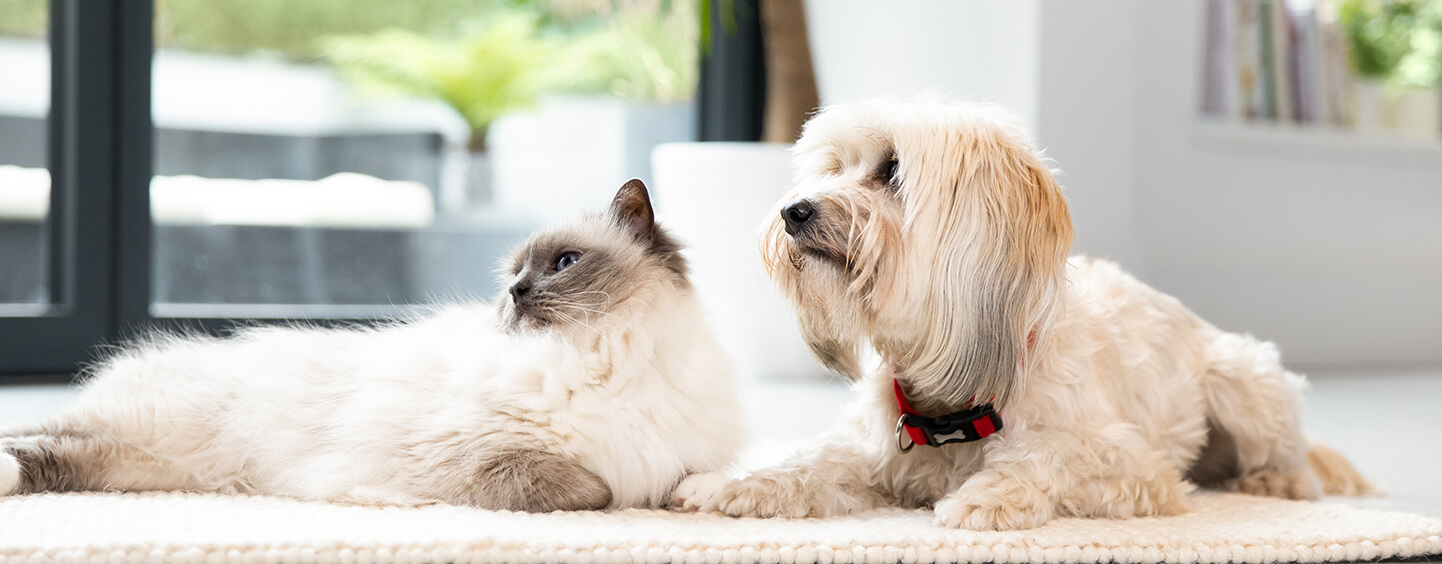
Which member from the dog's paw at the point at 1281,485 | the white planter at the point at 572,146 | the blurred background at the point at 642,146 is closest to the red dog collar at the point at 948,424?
the dog's paw at the point at 1281,485

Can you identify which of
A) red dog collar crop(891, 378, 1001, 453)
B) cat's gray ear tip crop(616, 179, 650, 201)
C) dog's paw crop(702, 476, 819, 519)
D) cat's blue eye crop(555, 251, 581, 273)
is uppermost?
cat's gray ear tip crop(616, 179, 650, 201)

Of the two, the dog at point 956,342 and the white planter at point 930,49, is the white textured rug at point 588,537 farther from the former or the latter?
the white planter at point 930,49

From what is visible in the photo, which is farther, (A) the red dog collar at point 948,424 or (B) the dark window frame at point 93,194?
(B) the dark window frame at point 93,194

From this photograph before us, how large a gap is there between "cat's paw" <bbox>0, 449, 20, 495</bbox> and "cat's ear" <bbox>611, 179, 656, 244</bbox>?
2.66 ft

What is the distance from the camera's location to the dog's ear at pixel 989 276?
131 centimetres

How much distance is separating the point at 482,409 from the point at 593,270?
8.8 inches

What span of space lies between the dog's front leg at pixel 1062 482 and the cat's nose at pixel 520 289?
0.59 metres

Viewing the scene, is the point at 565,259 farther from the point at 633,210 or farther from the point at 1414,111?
the point at 1414,111

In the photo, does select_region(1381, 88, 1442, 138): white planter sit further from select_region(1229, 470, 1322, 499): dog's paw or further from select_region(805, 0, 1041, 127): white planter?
select_region(1229, 470, 1322, 499): dog's paw

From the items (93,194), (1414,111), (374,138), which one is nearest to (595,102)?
(374,138)

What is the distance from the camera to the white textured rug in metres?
1.10

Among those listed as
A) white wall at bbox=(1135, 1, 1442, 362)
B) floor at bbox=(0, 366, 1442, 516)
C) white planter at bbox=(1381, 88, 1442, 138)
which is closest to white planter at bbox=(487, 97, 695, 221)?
floor at bbox=(0, 366, 1442, 516)

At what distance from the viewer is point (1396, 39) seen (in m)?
4.73

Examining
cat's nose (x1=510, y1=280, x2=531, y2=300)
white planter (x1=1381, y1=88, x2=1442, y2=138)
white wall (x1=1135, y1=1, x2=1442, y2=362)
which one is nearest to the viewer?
cat's nose (x1=510, y1=280, x2=531, y2=300)
